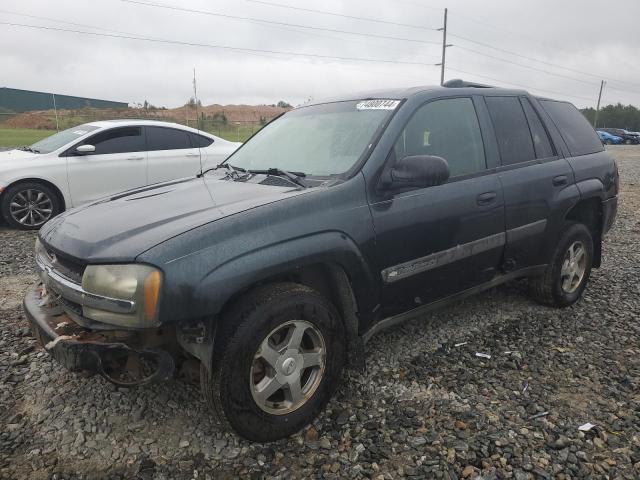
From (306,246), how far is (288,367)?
2.00ft

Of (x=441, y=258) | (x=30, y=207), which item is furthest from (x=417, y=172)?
(x=30, y=207)

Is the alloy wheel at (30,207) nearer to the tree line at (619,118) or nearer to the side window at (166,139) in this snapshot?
the side window at (166,139)

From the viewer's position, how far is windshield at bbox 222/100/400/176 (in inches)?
116

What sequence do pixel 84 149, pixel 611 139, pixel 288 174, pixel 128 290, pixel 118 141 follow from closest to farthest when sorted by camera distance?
pixel 128 290, pixel 288 174, pixel 84 149, pixel 118 141, pixel 611 139

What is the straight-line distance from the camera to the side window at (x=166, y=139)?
7.66 m

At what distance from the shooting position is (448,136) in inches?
128

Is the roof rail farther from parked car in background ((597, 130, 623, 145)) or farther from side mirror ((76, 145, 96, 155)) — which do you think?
parked car in background ((597, 130, 623, 145))

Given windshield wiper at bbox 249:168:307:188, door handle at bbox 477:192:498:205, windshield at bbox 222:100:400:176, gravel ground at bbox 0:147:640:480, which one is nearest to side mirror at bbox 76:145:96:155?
gravel ground at bbox 0:147:640:480

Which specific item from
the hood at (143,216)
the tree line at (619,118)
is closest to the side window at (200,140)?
the hood at (143,216)

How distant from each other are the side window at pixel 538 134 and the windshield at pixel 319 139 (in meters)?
1.38

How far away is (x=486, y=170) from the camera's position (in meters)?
3.36

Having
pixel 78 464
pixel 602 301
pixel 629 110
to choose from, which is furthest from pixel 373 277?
pixel 629 110

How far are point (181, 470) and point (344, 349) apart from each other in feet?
3.26

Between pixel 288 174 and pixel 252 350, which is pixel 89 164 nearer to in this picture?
pixel 288 174
